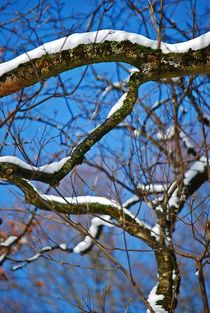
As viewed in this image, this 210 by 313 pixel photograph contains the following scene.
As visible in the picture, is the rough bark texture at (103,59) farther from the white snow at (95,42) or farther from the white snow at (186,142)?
the white snow at (186,142)

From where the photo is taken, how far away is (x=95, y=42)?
3.41 meters

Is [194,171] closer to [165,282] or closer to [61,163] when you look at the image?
[165,282]

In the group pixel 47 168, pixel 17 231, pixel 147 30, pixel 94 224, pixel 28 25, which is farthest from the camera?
pixel 17 231

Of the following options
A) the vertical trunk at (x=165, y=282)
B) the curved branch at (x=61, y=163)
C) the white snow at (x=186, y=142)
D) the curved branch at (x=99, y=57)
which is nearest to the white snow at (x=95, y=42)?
the curved branch at (x=99, y=57)

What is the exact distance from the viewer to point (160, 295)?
16.1 feet

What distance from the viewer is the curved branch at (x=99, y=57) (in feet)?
11.1

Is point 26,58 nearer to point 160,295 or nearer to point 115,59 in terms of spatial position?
point 115,59

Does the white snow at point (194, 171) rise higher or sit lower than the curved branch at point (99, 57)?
higher

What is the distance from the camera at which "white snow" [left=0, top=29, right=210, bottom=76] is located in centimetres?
339

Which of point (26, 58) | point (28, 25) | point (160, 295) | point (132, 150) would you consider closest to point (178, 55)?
point (26, 58)

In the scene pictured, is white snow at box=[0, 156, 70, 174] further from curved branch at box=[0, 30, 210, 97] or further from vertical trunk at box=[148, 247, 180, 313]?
vertical trunk at box=[148, 247, 180, 313]

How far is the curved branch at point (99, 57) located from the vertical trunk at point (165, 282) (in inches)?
93.7

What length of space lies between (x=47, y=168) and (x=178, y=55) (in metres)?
1.48

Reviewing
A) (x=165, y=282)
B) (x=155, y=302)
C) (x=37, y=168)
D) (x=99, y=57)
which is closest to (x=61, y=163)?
(x=37, y=168)
